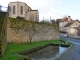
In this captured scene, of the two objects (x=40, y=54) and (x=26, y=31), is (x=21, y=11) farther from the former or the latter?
(x=40, y=54)

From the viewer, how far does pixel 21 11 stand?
42781 millimetres

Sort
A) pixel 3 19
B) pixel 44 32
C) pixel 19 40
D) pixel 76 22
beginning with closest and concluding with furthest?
pixel 3 19 → pixel 19 40 → pixel 44 32 → pixel 76 22

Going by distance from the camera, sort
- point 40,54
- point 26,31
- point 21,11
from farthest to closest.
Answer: point 21,11
point 26,31
point 40,54

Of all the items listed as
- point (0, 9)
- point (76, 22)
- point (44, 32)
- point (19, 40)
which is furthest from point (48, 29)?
point (76, 22)

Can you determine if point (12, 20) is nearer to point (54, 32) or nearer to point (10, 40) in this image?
point (10, 40)

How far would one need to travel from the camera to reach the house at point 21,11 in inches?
1625

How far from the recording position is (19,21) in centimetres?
2792

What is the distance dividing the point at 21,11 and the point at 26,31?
14.5m

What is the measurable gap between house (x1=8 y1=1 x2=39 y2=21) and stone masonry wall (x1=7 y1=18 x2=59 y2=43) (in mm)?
7557

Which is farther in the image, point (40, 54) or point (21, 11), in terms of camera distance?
point (21, 11)

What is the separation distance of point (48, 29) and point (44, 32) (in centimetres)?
218

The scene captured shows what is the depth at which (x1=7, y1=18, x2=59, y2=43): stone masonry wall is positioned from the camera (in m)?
25.9

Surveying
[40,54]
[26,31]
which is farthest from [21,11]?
[40,54]

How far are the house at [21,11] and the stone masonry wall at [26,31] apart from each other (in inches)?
298
